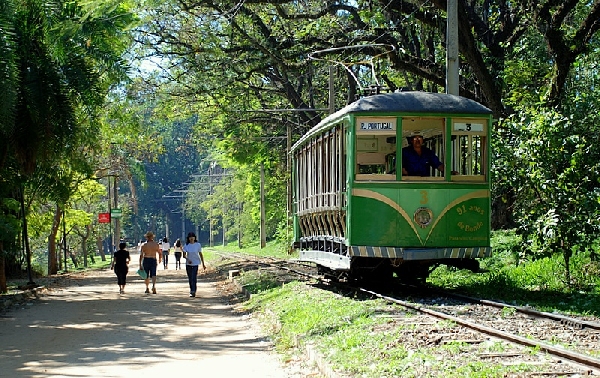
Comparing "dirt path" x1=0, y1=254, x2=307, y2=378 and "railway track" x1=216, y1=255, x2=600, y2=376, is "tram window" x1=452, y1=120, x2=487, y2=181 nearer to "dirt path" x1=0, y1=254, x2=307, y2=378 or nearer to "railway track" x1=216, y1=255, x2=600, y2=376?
"railway track" x1=216, y1=255, x2=600, y2=376

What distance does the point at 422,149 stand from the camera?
15617mm

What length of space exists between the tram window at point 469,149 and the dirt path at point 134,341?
15.7ft

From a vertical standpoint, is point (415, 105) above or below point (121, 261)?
above

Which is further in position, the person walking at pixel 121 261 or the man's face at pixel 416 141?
the person walking at pixel 121 261

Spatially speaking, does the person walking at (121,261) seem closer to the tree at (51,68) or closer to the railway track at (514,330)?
the tree at (51,68)

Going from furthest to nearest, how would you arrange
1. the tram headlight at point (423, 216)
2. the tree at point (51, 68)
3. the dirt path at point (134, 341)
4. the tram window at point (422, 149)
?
1. the tree at point (51, 68)
2. the tram window at point (422, 149)
3. the tram headlight at point (423, 216)
4. the dirt path at point (134, 341)

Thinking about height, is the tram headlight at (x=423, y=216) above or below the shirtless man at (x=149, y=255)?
above

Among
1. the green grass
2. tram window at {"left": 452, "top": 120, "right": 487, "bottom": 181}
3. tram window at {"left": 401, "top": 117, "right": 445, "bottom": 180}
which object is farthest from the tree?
tram window at {"left": 452, "top": 120, "right": 487, "bottom": 181}

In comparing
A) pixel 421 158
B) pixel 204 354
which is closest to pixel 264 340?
pixel 204 354

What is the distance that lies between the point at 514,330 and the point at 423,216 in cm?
463

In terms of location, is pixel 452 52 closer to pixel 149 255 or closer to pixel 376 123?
pixel 376 123

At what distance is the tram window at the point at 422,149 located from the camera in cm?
1537

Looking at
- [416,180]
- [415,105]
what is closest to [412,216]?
[416,180]

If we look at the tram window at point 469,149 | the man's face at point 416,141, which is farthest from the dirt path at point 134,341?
the tram window at point 469,149
